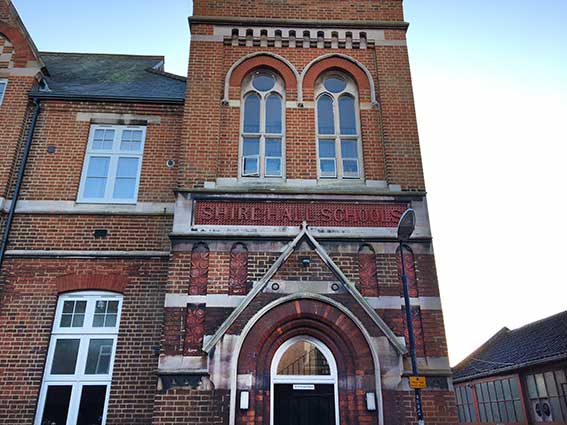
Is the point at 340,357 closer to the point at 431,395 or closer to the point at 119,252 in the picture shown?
the point at 431,395

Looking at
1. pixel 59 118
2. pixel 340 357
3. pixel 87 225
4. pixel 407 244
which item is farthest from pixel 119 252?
pixel 407 244

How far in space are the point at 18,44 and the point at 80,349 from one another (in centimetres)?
847

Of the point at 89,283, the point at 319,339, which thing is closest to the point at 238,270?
the point at 319,339

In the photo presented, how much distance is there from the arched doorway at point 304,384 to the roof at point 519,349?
13569mm

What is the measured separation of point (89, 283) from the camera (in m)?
9.91

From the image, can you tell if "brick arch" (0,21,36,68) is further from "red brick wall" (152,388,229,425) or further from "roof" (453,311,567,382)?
"roof" (453,311,567,382)

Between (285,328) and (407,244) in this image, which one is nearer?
(285,328)

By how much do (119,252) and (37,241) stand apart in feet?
6.18

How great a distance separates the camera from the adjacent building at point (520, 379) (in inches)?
745

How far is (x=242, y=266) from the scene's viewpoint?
361 inches

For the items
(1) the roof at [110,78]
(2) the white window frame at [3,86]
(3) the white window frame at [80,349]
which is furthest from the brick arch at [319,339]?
(2) the white window frame at [3,86]

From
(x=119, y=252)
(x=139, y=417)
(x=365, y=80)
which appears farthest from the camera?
(x=365, y=80)

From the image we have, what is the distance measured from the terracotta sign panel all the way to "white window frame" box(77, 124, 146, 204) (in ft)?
8.04

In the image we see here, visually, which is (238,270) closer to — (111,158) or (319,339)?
(319,339)
